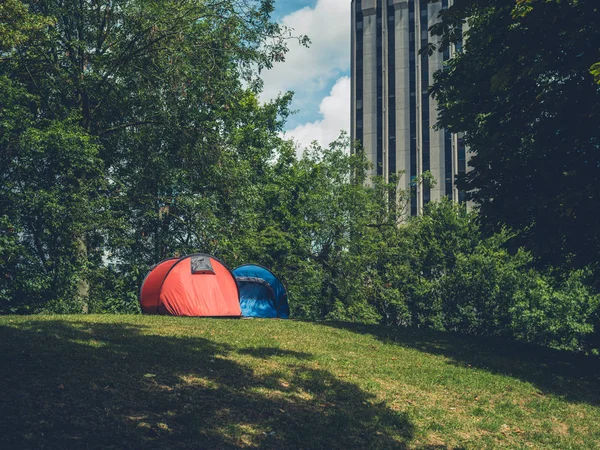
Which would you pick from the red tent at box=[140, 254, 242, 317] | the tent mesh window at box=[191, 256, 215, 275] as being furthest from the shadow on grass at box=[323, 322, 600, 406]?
the tent mesh window at box=[191, 256, 215, 275]

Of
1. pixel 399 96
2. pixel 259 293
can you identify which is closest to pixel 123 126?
pixel 259 293

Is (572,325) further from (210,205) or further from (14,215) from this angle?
(14,215)

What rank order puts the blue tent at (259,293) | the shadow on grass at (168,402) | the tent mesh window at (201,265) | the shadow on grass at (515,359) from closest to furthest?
the shadow on grass at (168,402)
the shadow on grass at (515,359)
the tent mesh window at (201,265)
the blue tent at (259,293)

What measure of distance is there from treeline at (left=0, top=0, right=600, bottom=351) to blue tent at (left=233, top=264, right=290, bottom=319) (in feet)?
6.61

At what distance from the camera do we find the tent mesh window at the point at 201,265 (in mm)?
19375

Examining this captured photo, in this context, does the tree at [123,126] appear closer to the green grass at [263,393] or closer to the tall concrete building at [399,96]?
the green grass at [263,393]

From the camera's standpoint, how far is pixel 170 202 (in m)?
22.1

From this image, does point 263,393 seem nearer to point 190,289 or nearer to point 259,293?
point 190,289

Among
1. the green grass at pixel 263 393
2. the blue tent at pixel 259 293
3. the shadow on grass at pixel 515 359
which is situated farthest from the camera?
the blue tent at pixel 259 293

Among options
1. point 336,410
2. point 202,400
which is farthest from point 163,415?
point 336,410

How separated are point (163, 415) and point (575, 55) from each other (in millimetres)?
8992

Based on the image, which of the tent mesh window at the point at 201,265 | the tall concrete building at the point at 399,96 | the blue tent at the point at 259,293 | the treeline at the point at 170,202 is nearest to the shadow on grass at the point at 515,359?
the treeline at the point at 170,202

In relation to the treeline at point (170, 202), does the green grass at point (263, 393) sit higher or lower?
lower

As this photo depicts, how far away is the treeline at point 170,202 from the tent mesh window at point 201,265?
227cm
